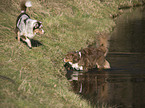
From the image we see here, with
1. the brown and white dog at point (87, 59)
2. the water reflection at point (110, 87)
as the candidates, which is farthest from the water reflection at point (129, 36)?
the water reflection at point (110, 87)

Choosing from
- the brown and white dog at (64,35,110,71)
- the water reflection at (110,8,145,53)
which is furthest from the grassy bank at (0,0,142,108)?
the water reflection at (110,8,145,53)

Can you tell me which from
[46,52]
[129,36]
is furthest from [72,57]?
[129,36]

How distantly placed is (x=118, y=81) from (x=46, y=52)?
3456mm

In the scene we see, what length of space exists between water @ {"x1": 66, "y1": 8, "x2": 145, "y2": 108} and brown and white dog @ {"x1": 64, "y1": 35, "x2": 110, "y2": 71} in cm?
24

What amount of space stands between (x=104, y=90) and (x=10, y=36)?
5.09m

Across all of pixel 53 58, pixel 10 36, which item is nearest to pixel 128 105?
pixel 53 58

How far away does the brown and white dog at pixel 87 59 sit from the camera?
36.7 ft

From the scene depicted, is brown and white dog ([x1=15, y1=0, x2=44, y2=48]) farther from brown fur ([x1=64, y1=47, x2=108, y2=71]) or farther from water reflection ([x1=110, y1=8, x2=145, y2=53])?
water reflection ([x1=110, y1=8, x2=145, y2=53])

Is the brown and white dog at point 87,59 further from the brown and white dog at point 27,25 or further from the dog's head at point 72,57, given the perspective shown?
the brown and white dog at point 27,25

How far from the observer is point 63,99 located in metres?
7.69

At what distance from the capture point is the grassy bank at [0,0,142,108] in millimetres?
6992

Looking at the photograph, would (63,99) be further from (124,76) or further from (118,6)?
(118,6)

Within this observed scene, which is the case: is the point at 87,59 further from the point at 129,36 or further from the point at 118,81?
the point at 129,36

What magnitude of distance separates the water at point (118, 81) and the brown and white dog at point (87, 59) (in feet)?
0.79
